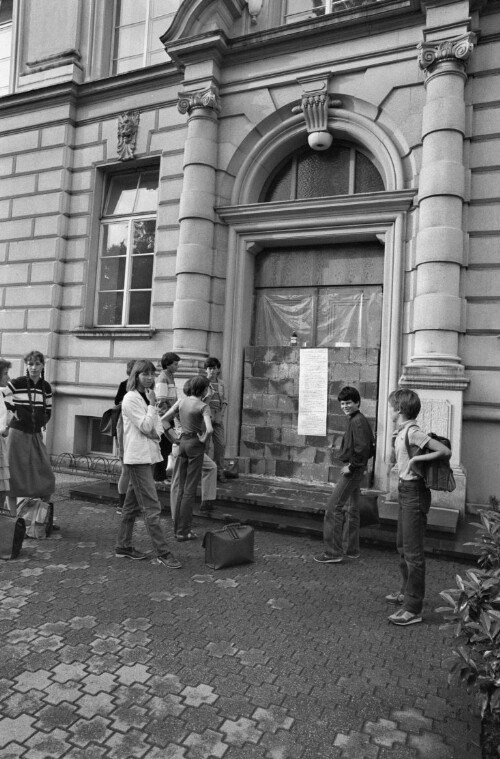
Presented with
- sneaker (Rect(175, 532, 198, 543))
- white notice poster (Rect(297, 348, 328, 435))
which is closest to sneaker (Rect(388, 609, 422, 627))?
sneaker (Rect(175, 532, 198, 543))

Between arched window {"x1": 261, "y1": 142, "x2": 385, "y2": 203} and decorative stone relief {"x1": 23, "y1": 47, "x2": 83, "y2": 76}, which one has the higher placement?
decorative stone relief {"x1": 23, "y1": 47, "x2": 83, "y2": 76}

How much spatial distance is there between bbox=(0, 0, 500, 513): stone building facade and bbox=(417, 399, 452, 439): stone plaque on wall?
30mm

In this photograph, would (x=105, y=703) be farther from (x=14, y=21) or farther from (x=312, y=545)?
(x=14, y=21)

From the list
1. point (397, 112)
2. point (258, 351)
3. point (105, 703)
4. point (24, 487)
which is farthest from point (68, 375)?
point (105, 703)

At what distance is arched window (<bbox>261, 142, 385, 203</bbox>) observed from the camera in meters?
9.31

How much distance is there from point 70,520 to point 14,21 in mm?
11442

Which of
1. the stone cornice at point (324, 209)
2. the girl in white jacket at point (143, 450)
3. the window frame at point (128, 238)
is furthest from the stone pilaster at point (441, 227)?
the window frame at point (128, 238)

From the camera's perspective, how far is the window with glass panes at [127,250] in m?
11.0

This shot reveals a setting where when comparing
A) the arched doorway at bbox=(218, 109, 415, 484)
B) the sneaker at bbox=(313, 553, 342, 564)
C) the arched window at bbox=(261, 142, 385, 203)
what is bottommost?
the sneaker at bbox=(313, 553, 342, 564)

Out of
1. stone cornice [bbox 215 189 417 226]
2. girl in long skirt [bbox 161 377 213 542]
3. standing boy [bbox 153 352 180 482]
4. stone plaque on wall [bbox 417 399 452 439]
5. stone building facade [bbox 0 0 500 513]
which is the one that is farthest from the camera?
stone cornice [bbox 215 189 417 226]

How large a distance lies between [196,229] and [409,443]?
6307 millimetres

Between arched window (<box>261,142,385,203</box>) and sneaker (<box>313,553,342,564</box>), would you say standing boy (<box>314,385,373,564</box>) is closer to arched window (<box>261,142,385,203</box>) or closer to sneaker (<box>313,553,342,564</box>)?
sneaker (<box>313,553,342,564</box>)

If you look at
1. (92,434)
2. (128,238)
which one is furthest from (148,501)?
(128,238)

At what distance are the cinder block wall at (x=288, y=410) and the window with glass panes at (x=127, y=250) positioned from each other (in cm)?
281
